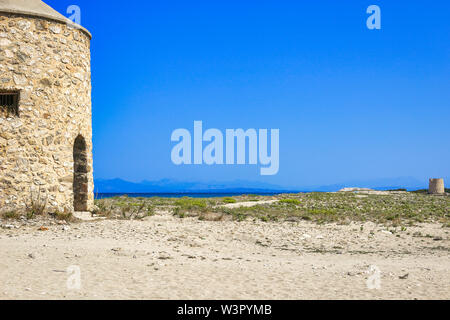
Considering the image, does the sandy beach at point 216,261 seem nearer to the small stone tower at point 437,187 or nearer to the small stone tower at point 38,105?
the small stone tower at point 38,105

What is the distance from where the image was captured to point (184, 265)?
836 centimetres

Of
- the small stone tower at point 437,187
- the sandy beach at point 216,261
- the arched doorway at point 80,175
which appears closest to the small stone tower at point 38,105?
the arched doorway at point 80,175

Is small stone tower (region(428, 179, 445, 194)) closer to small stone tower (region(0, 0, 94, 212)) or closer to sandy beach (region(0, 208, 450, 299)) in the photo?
sandy beach (region(0, 208, 450, 299))

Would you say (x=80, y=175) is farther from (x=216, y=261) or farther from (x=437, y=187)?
(x=437, y=187)

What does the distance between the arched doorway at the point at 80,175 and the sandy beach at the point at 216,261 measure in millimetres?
1559

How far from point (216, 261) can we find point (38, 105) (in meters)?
7.09

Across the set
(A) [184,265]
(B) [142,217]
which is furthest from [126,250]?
(B) [142,217]

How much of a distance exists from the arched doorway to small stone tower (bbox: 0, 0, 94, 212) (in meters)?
0.61

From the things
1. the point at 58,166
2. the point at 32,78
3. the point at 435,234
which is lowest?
the point at 435,234

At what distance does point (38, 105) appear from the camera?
39.9 ft

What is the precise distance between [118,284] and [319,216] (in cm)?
1312

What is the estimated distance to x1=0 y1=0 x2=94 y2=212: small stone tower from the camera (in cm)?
1175

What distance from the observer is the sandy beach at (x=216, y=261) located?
6398mm
